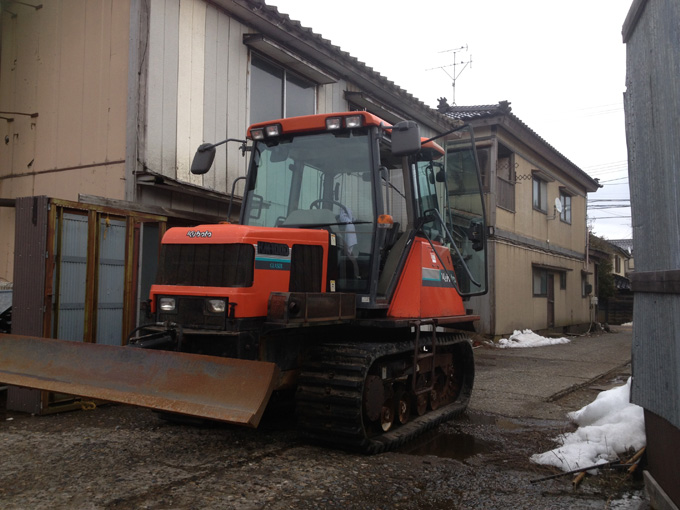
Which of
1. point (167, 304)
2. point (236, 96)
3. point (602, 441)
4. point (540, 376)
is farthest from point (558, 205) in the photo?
point (167, 304)

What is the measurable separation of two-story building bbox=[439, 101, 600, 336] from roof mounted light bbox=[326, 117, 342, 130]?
10099 millimetres

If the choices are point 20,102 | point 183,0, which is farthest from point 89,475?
point 20,102

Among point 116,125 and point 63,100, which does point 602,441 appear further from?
point 63,100

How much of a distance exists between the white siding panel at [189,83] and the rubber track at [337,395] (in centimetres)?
395

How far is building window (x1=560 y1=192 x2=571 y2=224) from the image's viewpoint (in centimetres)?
2058

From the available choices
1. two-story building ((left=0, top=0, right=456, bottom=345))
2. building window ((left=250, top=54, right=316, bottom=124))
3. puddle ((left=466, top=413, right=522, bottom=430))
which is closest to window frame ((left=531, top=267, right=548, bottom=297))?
building window ((left=250, top=54, right=316, bottom=124))

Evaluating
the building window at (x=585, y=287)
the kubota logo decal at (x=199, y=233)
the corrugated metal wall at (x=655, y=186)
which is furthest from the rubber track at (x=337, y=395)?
the building window at (x=585, y=287)

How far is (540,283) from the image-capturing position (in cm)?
1803

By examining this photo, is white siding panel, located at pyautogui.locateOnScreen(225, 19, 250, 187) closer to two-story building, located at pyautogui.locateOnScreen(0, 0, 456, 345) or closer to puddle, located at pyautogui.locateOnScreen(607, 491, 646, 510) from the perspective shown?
two-story building, located at pyautogui.locateOnScreen(0, 0, 456, 345)

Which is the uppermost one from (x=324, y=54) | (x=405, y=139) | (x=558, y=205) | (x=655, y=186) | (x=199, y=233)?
(x=324, y=54)

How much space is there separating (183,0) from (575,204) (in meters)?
18.1

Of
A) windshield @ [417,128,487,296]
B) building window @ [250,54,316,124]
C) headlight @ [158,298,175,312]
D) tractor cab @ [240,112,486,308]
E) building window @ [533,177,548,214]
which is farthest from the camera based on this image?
building window @ [533,177,548,214]

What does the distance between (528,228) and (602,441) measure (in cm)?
1322

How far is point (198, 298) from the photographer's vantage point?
444cm
